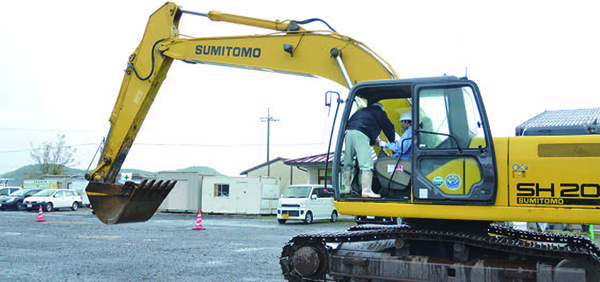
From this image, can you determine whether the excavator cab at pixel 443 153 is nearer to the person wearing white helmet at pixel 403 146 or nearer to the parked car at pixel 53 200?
the person wearing white helmet at pixel 403 146

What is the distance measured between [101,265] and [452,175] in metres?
7.76

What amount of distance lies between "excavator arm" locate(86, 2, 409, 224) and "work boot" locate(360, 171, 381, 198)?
1.86 meters

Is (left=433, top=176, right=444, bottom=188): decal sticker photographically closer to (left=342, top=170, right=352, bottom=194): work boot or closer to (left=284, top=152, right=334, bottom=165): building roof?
(left=342, top=170, right=352, bottom=194): work boot

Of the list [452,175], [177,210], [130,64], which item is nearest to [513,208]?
[452,175]

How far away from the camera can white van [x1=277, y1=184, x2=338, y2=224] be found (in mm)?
25672

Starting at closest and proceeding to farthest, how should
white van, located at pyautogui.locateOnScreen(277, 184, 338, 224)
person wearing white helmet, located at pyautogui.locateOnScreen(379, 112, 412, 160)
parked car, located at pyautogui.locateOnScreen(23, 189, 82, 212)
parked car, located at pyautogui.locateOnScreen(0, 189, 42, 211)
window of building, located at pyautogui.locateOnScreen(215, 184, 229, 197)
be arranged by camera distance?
person wearing white helmet, located at pyautogui.locateOnScreen(379, 112, 412, 160), white van, located at pyautogui.locateOnScreen(277, 184, 338, 224), window of building, located at pyautogui.locateOnScreen(215, 184, 229, 197), parked car, located at pyautogui.locateOnScreen(23, 189, 82, 212), parked car, located at pyautogui.locateOnScreen(0, 189, 42, 211)

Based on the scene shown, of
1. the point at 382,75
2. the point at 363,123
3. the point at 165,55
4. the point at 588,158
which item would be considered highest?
the point at 165,55

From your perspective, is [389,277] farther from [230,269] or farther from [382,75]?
[230,269]

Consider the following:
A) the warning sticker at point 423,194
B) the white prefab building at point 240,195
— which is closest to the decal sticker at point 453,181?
Answer: the warning sticker at point 423,194

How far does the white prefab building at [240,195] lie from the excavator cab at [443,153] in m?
25.8

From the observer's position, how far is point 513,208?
600 cm

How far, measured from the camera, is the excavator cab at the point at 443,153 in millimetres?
6148

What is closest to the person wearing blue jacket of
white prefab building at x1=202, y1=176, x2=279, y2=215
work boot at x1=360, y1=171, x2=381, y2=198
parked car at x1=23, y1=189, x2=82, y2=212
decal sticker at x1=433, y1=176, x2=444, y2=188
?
work boot at x1=360, y1=171, x2=381, y2=198

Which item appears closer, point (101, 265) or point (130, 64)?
point (130, 64)
